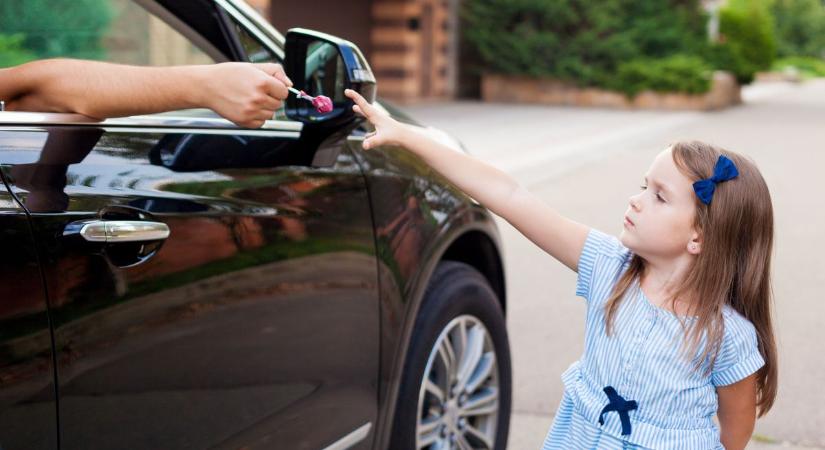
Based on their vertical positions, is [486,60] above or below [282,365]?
below

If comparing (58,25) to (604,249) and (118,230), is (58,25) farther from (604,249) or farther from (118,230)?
(604,249)

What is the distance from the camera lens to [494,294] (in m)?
3.47

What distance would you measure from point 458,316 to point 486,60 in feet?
74.8

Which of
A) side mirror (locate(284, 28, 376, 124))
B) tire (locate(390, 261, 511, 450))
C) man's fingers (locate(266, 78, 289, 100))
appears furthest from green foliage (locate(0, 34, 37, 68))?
tire (locate(390, 261, 511, 450))

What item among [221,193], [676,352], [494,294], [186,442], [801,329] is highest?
[221,193]

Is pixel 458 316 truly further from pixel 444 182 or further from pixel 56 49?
pixel 56 49

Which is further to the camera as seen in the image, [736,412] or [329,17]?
[329,17]

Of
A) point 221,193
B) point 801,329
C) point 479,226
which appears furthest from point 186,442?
point 801,329

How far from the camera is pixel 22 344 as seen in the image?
5.58ft

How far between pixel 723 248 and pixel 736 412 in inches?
14.8

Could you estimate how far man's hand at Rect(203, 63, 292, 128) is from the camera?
2135 millimetres

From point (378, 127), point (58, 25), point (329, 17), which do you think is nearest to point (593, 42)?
point (329, 17)

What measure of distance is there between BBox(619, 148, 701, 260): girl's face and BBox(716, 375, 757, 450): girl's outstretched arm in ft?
1.01

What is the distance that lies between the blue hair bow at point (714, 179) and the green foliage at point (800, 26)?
60.8 metres
